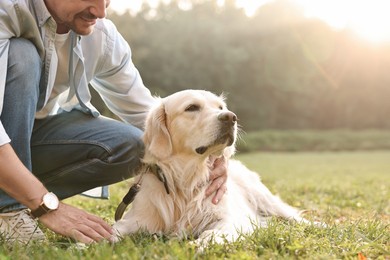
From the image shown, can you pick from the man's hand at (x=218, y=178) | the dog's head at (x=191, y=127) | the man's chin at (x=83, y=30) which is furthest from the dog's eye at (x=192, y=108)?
the man's chin at (x=83, y=30)

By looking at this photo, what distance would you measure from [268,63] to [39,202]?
32.1m

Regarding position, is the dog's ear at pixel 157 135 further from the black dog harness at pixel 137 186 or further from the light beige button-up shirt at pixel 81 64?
the light beige button-up shirt at pixel 81 64

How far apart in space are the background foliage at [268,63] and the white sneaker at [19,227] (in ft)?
87.2

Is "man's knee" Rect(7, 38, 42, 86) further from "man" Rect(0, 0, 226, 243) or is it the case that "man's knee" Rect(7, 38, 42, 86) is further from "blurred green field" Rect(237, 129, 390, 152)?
"blurred green field" Rect(237, 129, 390, 152)

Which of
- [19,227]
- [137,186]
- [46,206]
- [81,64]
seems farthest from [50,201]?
[81,64]

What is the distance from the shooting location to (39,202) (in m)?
2.61

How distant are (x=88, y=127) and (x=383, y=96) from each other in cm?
3623

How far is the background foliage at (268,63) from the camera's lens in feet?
103

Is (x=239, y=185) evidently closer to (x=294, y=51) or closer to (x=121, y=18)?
(x=121, y=18)

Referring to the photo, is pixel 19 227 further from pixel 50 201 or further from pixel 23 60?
pixel 23 60

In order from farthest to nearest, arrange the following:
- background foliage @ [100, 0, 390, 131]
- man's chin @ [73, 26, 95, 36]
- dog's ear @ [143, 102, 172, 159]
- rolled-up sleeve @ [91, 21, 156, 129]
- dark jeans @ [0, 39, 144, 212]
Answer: background foliage @ [100, 0, 390, 131] → rolled-up sleeve @ [91, 21, 156, 129] → dark jeans @ [0, 39, 144, 212] → dog's ear @ [143, 102, 172, 159] → man's chin @ [73, 26, 95, 36]

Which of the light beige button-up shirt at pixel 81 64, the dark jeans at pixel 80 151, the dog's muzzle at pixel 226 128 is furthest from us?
the dark jeans at pixel 80 151

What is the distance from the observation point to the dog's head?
124 inches

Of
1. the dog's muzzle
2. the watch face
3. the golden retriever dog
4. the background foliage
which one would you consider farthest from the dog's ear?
the background foliage
